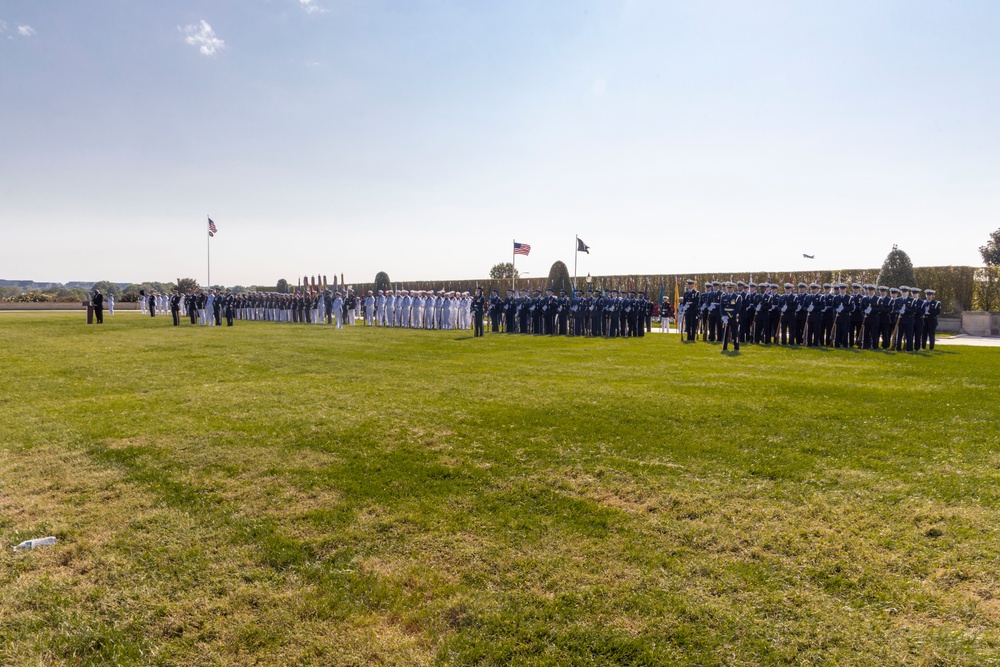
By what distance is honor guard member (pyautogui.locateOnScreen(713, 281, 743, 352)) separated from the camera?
56.9 ft

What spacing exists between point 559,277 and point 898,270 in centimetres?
2056

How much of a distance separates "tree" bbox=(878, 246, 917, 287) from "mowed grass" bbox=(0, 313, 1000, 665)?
70.2 feet

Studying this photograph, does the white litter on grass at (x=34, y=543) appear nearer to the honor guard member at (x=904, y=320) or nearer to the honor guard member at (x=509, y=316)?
the honor guard member at (x=904, y=320)

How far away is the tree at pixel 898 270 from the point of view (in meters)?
27.7

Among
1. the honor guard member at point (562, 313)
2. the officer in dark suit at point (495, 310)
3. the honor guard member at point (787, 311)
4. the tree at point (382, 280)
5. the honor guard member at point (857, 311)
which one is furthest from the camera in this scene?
the tree at point (382, 280)

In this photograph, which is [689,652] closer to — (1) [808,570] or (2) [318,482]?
(1) [808,570]

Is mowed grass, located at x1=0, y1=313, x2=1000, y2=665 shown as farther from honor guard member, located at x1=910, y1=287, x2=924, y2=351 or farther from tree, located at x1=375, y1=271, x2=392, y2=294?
tree, located at x1=375, y1=271, x2=392, y2=294

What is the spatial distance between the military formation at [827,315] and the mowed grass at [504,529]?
30.8 ft

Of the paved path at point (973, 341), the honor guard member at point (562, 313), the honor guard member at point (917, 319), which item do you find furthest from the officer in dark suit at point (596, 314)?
the paved path at point (973, 341)

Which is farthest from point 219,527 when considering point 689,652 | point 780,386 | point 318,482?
point 780,386

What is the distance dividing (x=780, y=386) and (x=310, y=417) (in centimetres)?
783

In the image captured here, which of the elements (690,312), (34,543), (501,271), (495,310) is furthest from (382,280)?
(34,543)

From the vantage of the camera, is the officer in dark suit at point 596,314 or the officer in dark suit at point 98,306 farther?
the officer in dark suit at point 98,306

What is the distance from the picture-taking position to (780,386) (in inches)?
414
